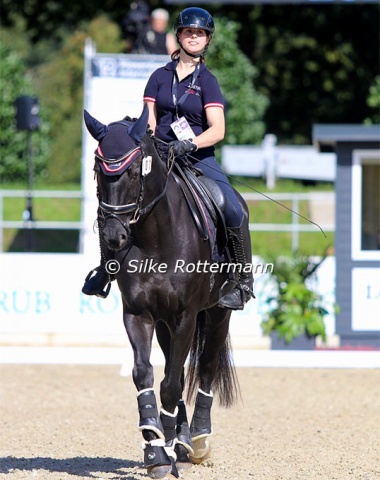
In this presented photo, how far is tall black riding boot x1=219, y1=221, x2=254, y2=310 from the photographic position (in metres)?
6.89

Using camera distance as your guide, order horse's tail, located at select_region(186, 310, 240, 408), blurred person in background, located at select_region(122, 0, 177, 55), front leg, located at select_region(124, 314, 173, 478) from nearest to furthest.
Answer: front leg, located at select_region(124, 314, 173, 478)
horse's tail, located at select_region(186, 310, 240, 408)
blurred person in background, located at select_region(122, 0, 177, 55)

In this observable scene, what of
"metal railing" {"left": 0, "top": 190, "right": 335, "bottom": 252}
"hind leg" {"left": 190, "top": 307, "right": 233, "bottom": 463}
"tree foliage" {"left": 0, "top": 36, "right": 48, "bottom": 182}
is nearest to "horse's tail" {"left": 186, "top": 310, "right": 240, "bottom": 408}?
"hind leg" {"left": 190, "top": 307, "right": 233, "bottom": 463}

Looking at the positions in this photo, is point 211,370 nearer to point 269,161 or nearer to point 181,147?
point 181,147

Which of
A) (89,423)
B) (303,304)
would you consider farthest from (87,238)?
(89,423)

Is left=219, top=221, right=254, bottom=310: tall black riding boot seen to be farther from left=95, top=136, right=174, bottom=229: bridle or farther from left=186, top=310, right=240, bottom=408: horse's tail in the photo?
left=95, top=136, right=174, bottom=229: bridle

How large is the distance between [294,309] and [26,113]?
20.3ft

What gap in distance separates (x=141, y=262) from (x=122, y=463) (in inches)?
61.8

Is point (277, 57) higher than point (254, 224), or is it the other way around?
point (277, 57)

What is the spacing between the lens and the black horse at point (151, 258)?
218 inches

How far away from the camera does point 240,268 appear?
7012 millimetres

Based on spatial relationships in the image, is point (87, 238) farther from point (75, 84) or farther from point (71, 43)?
point (71, 43)

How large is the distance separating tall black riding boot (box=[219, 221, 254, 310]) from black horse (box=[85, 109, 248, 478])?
0.38 meters

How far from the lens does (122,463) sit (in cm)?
678

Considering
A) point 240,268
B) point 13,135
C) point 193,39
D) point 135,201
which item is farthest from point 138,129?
point 13,135
